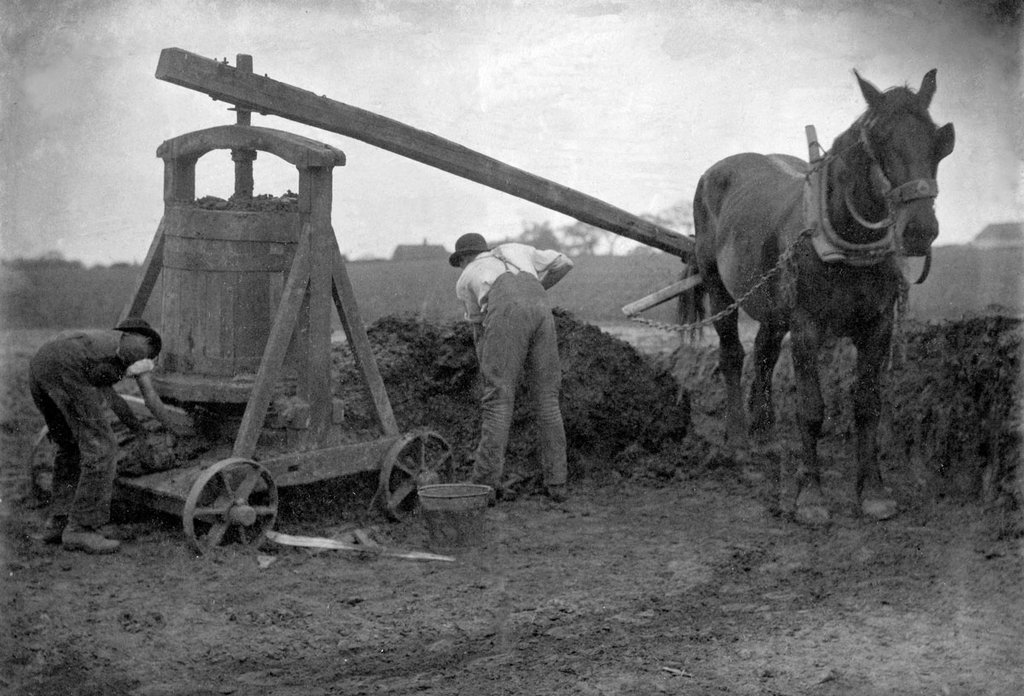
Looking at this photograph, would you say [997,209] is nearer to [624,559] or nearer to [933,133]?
[933,133]

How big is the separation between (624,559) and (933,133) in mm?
3016

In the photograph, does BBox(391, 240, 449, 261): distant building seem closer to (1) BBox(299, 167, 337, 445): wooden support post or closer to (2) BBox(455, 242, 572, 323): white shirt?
(2) BBox(455, 242, 572, 323): white shirt

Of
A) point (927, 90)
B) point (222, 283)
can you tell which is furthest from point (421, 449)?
point (927, 90)

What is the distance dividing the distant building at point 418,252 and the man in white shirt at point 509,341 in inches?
168

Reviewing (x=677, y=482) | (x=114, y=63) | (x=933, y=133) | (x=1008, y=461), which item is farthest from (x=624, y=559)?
(x=114, y=63)

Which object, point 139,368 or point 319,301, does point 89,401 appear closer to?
point 139,368

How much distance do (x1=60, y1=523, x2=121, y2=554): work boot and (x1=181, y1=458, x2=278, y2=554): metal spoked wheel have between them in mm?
460

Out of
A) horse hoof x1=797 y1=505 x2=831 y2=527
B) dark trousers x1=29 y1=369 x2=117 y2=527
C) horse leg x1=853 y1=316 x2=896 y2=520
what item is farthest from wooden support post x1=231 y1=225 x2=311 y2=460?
horse leg x1=853 y1=316 x2=896 y2=520

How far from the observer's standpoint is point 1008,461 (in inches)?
245

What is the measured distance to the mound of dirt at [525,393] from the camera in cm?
786

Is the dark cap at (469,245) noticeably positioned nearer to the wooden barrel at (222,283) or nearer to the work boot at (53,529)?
the wooden barrel at (222,283)

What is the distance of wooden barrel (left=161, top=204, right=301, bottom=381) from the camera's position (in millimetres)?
6219

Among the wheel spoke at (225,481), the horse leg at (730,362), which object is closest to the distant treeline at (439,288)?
the horse leg at (730,362)

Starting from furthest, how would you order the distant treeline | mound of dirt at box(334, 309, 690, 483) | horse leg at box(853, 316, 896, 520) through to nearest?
mound of dirt at box(334, 309, 690, 483), the distant treeline, horse leg at box(853, 316, 896, 520)
